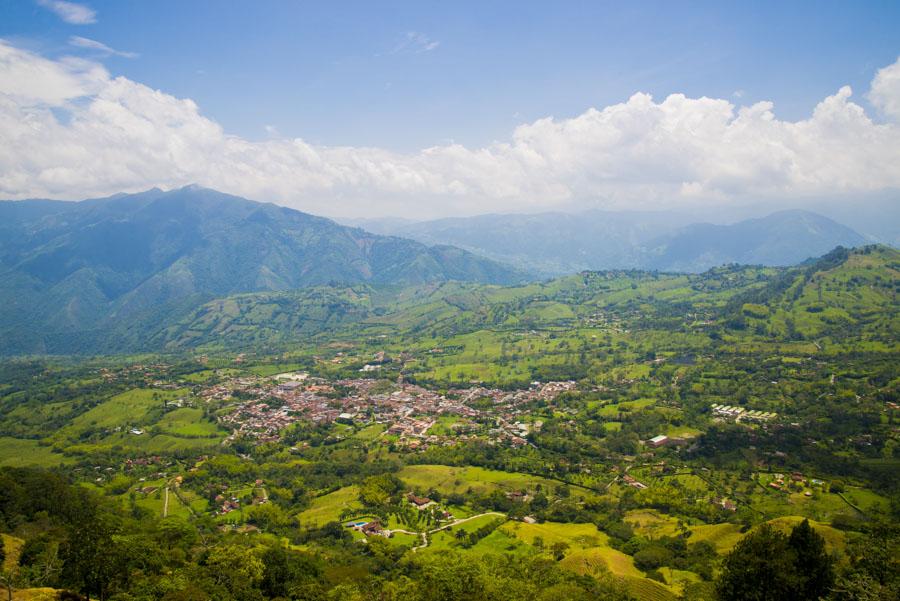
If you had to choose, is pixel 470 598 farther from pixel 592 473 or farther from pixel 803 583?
pixel 592 473

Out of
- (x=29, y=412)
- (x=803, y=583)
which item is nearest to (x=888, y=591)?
(x=803, y=583)

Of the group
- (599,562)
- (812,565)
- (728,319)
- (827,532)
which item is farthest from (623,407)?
(728,319)

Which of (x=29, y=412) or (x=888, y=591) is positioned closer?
(x=888, y=591)

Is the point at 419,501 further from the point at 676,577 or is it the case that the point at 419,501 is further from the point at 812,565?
the point at 812,565

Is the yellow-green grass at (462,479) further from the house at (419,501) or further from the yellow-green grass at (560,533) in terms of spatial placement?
the yellow-green grass at (560,533)

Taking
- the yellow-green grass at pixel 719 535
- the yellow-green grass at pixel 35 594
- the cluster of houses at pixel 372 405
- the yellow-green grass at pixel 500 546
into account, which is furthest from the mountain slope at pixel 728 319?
the yellow-green grass at pixel 35 594

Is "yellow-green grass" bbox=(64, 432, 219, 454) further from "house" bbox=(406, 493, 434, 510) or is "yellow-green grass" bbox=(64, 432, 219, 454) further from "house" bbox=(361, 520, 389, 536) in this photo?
"house" bbox=(361, 520, 389, 536)

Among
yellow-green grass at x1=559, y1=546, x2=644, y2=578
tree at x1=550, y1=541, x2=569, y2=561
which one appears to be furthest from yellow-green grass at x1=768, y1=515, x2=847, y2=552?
tree at x1=550, y1=541, x2=569, y2=561

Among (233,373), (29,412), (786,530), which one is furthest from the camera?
(233,373)
